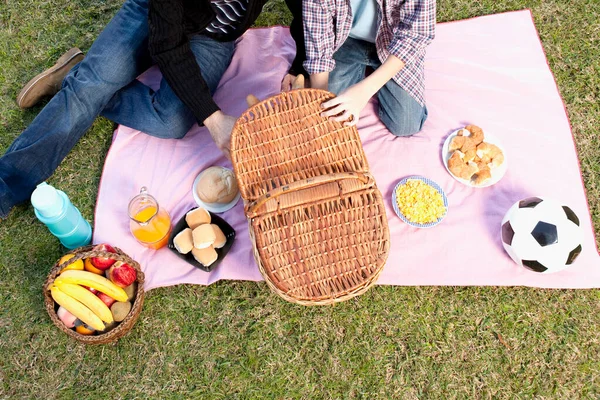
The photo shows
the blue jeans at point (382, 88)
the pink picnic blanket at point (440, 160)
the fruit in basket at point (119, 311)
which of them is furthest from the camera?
the blue jeans at point (382, 88)

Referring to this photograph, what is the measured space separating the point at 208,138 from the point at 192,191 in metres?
0.29

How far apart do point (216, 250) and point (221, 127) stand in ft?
1.65

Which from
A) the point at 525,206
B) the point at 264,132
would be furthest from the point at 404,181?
the point at 264,132

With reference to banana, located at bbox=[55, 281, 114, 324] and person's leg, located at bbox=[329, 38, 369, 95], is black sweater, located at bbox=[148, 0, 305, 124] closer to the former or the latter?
person's leg, located at bbox=[329, 38, 369, 95]

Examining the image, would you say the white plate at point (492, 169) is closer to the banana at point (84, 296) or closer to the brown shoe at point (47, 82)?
the banana at point (84, 296)

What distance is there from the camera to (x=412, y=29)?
167 cm

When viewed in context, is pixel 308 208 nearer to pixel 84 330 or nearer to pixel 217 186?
pixel 217 186

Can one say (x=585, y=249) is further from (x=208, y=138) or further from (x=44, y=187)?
(x=44, y=187)

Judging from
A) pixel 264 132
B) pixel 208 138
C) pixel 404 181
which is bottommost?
pixel 404 181

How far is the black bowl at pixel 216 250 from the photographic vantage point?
6.06 feet

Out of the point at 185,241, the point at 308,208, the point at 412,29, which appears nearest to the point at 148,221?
the point at 185,241

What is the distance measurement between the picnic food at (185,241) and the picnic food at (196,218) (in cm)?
3

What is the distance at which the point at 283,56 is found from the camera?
2.33m

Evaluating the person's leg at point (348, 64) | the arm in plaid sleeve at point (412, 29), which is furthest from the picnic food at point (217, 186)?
the arm in plaid sleeve at point (412, 29)
